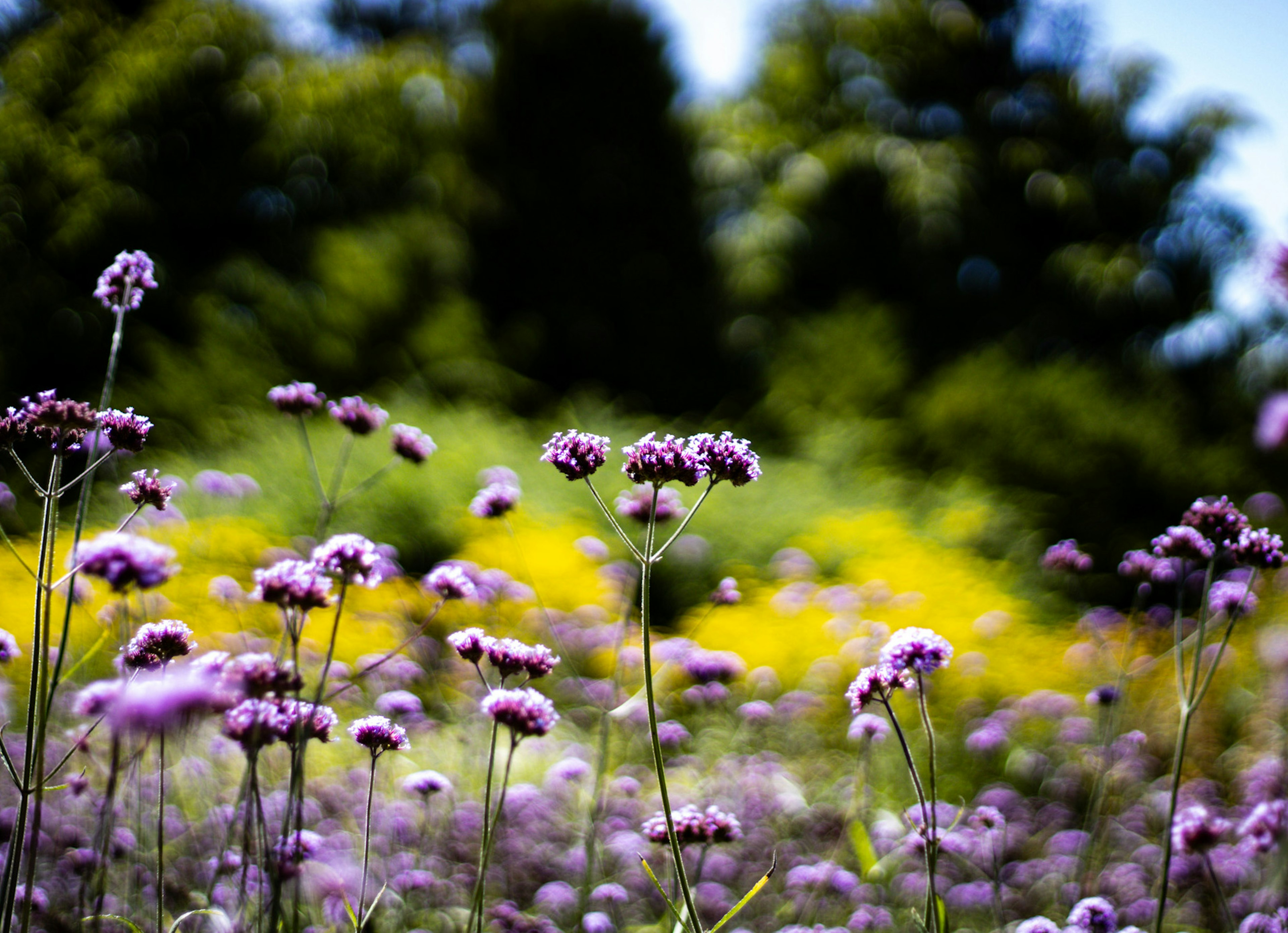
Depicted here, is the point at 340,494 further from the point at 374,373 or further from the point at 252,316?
the point at 252,316

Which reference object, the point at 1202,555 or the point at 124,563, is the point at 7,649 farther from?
the point at 1202,555

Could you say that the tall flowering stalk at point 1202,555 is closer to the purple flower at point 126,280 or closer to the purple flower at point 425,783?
the purple flower at point 425,783

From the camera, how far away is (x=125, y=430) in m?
1.35

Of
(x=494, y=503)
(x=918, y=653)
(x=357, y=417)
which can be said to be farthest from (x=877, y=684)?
(x=357, y=417)

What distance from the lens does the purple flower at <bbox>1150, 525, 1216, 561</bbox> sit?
1.61 metres

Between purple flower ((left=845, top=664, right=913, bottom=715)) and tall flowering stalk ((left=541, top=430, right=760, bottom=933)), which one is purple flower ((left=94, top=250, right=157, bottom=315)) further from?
purple flower ((left=845, top=664, right=913, bottom=715))

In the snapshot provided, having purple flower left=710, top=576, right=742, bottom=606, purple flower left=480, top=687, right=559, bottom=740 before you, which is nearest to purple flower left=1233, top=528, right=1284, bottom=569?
purple flower left=710, top=576, right=742, bottom=606

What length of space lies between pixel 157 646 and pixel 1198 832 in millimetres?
1943

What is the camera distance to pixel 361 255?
11797mm

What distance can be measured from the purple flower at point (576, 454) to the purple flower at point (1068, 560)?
5.01ft

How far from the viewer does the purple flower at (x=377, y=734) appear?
4.20 feet

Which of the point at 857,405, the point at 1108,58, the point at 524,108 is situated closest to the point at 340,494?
the point at 857,405

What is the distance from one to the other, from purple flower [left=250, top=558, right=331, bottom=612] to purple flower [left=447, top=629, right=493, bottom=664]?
0.30 metres

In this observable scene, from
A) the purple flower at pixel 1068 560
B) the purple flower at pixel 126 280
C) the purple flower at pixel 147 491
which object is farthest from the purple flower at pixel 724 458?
the purple flower at pixel 1068 560
